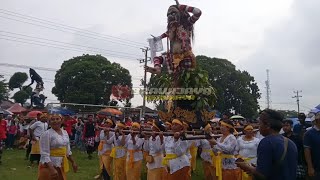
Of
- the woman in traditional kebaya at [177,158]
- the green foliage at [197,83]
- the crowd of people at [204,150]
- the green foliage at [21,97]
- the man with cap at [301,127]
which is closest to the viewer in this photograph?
the crowd of people at [204,150]

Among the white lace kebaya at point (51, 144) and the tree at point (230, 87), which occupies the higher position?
the tree at point (230, 87)

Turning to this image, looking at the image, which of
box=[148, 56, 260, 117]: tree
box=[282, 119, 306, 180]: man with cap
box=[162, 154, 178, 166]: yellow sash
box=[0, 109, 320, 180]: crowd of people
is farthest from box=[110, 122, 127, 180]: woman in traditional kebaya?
box=[148, 56, 260, 117]: tree

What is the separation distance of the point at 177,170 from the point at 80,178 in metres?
5.17

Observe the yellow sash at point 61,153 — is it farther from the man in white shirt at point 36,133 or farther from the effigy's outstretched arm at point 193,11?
the man in white shirt at point 36,133

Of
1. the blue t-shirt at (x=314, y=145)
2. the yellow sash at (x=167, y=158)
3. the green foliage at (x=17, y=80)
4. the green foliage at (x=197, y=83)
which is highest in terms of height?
the green foliage at (x=17, y=80)

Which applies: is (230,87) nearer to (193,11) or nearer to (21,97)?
(21,97)

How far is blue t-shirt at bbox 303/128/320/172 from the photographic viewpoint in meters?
5.77

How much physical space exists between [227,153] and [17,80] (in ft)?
157

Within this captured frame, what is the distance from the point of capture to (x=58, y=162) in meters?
6.65

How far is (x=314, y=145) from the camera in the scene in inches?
228

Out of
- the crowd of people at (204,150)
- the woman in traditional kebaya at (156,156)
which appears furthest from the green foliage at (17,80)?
the woman in traditional kebaya at (156,156)

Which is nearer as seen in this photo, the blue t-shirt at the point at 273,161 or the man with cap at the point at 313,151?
the blue t-shirt at the point at 273,161

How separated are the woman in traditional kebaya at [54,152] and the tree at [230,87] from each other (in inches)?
1451

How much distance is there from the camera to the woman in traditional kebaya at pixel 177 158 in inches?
289
